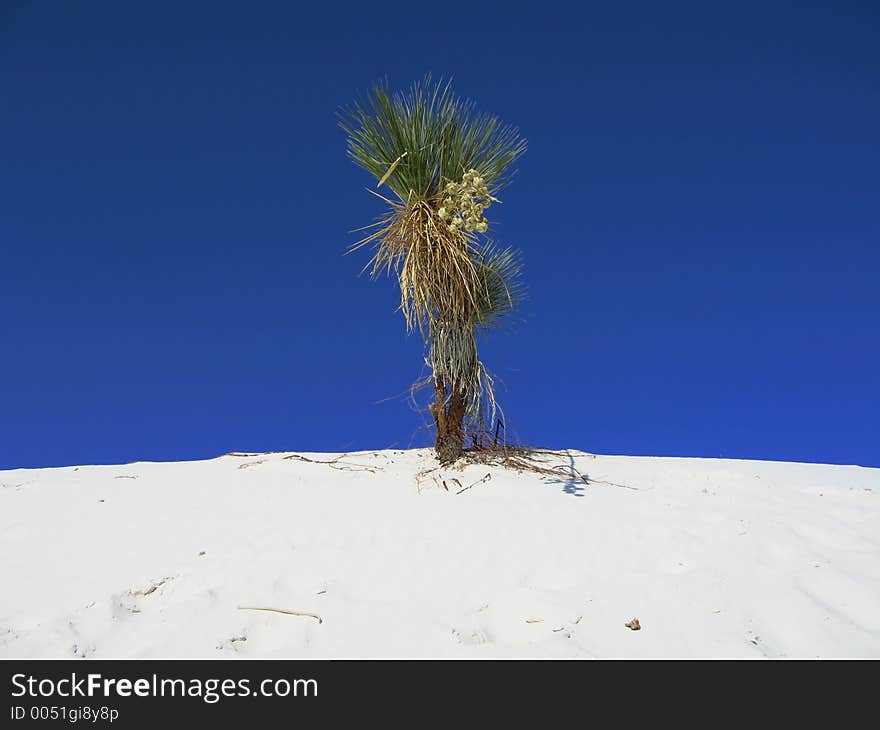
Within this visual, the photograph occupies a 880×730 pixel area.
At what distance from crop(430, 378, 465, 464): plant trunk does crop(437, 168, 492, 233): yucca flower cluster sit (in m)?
1.46

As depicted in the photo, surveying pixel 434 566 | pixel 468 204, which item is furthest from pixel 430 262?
pixel 434 566

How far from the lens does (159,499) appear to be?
4363 millimetres

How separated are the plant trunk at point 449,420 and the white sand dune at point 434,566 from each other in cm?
45

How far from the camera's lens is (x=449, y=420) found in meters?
5.59

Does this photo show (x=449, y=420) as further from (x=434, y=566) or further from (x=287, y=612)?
(x=287, y=612)

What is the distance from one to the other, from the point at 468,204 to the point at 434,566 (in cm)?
319

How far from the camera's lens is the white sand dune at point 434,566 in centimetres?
252

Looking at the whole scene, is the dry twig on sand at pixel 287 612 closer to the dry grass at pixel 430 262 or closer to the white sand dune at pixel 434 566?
the white sand dune at pixel 434 566

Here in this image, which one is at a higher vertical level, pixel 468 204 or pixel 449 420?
pixel 468 204

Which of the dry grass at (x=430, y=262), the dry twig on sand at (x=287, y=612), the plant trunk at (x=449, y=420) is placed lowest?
the dry twig on sand at (x=287, y=612)

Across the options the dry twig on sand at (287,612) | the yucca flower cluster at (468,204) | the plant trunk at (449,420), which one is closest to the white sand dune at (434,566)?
the dry twig on sand at (287,612)
